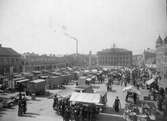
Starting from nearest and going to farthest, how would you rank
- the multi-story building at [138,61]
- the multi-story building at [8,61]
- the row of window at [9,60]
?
the multi-story building at [8,61] → the row of window at [9,60] → the multi-story building at [138,61]

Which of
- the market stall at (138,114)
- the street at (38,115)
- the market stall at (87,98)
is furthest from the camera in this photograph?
the market stall at (87,98)

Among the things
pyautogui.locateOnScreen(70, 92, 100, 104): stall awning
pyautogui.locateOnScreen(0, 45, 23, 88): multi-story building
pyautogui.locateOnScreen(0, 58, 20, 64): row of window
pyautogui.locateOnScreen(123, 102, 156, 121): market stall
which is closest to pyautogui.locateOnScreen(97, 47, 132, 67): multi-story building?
pyautogui.locateOnScreen(0, 45, 23, 88): multi-story building

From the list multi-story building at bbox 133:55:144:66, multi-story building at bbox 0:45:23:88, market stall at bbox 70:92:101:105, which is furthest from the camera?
multi-story building at bbox 133:55:144:66

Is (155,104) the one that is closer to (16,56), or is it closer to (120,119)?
(120,119)

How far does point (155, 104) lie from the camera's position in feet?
46.1

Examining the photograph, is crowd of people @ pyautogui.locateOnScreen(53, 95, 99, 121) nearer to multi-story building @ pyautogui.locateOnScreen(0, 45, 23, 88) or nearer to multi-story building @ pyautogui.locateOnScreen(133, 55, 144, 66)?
multi-story building @ pyautogui.locateOnScreen(0, 45, 23, 88)

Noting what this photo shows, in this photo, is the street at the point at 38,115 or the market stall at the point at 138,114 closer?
the market stall at the point at 138,114

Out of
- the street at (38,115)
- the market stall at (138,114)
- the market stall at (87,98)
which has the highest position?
the market stall at (87,98)

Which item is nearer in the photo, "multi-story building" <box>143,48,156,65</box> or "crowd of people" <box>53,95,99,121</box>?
"crowd of people" <box>53,95,99,121</box>

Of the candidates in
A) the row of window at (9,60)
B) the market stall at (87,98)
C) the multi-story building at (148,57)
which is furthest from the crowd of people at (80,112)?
the multi-story building at (148,57)

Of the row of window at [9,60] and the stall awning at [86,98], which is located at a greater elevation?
the row of window at [9,60]

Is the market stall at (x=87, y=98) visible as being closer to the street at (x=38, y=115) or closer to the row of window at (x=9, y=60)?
the street at (x=38, y=115)

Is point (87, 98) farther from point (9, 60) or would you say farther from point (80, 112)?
point (9, 60)

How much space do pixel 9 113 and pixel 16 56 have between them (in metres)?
41.1
